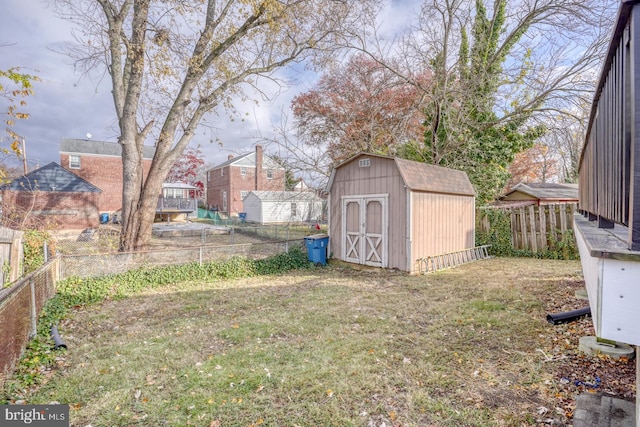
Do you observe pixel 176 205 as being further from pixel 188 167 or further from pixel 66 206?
pixel 188 167

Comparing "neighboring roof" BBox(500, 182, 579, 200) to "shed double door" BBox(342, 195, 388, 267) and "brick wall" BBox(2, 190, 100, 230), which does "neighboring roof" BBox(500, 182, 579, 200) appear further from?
"brick wall" BBox(2, 190, 100, 230)

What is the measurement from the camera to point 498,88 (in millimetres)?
12344

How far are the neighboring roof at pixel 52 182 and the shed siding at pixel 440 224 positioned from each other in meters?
21.3

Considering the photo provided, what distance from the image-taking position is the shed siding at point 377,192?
8.59 m

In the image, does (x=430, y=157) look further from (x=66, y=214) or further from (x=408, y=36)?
(x=66, y=214)

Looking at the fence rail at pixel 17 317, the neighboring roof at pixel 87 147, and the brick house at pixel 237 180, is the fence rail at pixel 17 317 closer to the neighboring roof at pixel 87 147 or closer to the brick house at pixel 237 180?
the neighboring roof at pixel 87 147

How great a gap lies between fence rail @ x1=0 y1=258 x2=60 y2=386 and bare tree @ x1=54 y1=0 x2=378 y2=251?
16.7ft

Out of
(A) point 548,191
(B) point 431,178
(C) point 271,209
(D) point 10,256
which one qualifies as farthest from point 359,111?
(C) point 271,209

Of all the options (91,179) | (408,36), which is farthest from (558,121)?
(91,179)

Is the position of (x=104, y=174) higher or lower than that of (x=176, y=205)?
higher

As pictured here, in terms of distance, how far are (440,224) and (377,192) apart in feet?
7.30

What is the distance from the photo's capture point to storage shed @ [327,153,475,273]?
28.0ft

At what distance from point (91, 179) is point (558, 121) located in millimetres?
33983

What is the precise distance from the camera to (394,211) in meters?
8.70
